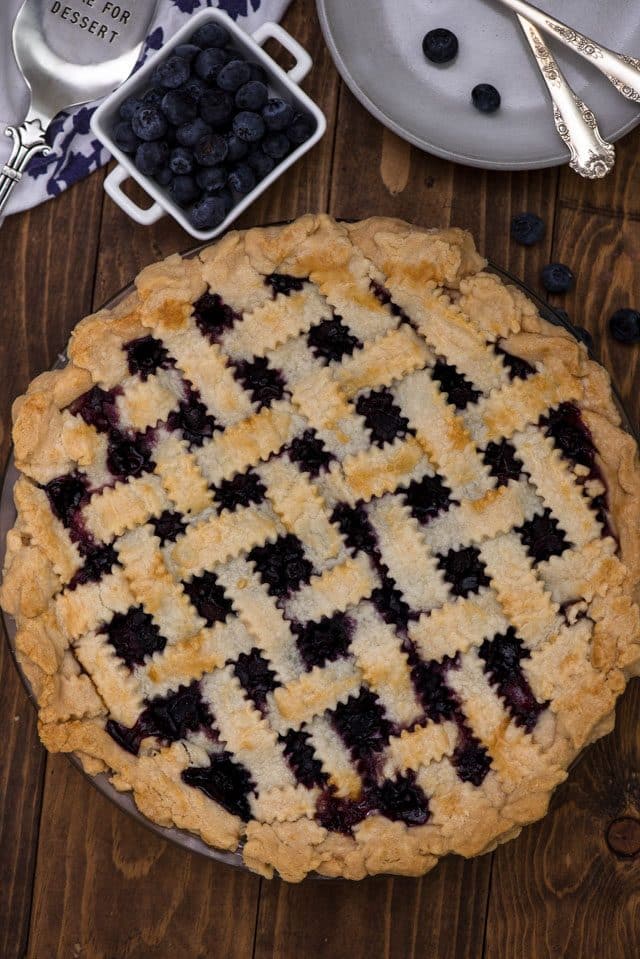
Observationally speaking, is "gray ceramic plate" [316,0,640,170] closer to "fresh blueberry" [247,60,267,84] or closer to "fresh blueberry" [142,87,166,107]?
"fresh blueberry" [247,60,267,84]

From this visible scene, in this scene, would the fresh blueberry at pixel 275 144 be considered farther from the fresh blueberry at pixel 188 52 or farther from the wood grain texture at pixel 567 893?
the wood grain texture at pixel 567 893

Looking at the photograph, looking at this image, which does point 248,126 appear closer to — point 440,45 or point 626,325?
point 440,45

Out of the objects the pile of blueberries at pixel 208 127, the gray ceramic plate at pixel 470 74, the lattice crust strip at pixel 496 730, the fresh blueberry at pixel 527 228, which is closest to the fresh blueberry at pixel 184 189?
the pile of blueberries at pixel 208 127

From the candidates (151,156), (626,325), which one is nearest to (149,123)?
(151,156)

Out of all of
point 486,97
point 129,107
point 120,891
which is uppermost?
point 129,107

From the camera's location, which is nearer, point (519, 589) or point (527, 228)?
point (519, 589)

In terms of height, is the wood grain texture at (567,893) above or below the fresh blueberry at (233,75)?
below
